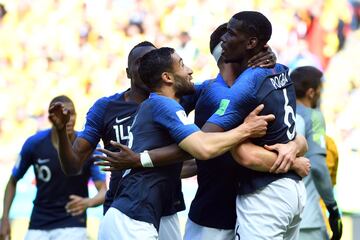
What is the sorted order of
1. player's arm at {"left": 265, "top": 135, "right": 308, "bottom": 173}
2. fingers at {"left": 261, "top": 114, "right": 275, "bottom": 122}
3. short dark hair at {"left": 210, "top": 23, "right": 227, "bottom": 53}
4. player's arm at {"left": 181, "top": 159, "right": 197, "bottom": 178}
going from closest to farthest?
1. fingers at {"left": 261, "top": 114, "right": 275, "bottom": 122}
2. player's arm at {"left": 265, "top": 135, "right": 308, "bottom": 173}
3. short dark hair at {"left": 210, "top": 23, "right": 227, "bottom": 53}
4. player's arm at {"left": 181, "top": 159, "right": 197, "bottom": 178}

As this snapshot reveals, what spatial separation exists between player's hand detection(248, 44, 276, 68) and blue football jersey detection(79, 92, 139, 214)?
934 mm

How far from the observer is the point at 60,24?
35.3 feet

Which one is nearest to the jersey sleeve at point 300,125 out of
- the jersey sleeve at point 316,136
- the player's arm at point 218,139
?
the jersey sleeve at point 316,136

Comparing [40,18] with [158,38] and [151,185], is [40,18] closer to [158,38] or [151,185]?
[158,38]

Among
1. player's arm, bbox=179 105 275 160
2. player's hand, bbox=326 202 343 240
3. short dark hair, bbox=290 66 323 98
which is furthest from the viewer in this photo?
short dark hair, bbox=290 66 323 98

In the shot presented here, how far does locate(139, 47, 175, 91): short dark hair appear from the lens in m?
5.05

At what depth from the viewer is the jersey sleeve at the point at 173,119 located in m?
4.80

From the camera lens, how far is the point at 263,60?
16.5 ft

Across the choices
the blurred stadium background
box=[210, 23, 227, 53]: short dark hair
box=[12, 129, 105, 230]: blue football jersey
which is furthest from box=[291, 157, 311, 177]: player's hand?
the blurred stadium background

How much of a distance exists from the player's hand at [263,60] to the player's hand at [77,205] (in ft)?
9.79

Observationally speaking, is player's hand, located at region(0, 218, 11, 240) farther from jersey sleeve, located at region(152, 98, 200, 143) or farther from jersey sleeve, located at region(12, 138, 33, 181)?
jersey sleeve, located at region(152, 98, 200, 143)

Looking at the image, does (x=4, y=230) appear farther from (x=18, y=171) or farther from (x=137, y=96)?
(x=137, y=96)

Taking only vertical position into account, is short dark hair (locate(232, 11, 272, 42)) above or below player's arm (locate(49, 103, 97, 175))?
above

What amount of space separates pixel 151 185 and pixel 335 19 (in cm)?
653
